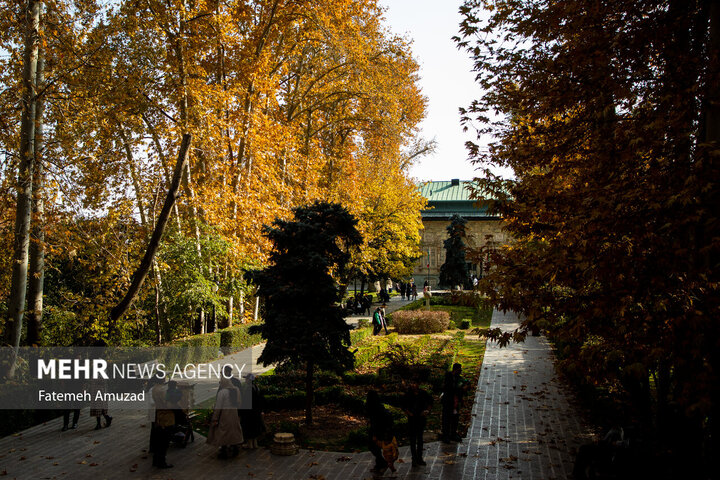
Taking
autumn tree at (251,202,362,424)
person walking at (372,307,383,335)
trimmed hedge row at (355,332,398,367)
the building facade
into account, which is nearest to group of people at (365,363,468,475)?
autumn tree at (251,202,362,424)

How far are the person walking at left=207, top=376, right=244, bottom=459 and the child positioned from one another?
103 inches

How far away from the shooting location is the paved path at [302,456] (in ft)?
25.6

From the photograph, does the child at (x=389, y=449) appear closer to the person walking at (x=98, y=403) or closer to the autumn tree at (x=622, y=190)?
the autumn tree at (x=622, y=190)

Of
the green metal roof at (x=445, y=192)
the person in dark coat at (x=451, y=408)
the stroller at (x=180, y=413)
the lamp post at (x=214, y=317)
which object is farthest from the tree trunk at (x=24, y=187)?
the green metal roof at (x=445, y=192)

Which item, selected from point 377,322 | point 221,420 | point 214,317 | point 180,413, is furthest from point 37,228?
point 377,322

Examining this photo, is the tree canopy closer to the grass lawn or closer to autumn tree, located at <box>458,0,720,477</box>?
the grass lawn

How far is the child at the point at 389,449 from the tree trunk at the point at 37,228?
8.39 meters

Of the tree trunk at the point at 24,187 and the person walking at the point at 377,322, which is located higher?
the tree trunk at the point at 24,187

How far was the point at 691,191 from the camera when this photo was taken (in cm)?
503

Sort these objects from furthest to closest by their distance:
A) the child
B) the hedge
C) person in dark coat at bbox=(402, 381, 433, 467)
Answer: the hedge → person in dark coat at bbox=(402, 381, 433, 467) → the child

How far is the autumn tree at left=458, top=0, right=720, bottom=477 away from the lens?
5.28 metres

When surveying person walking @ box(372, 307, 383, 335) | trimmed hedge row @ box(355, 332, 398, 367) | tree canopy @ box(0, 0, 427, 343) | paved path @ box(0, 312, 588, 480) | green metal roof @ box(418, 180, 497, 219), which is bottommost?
paved path @ box(0, 312, 588, 480)

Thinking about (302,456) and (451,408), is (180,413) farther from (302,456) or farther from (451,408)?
(451,408)

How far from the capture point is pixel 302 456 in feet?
28.7
